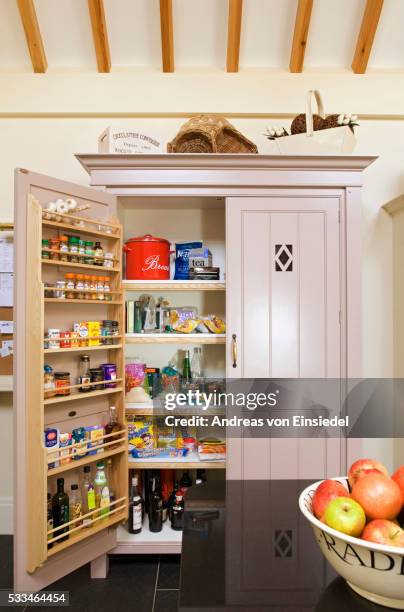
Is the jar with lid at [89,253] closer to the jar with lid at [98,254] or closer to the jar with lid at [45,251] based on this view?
the jar with lid at [98,254]

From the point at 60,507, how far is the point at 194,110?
240 cm

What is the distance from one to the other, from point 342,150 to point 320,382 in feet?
4.05

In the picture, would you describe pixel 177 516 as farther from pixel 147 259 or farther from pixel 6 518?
pixel 147 259

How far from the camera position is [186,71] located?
2596 mm

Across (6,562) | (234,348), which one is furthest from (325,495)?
(6,562)

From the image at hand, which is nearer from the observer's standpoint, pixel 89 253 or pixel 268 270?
pixel 89 253

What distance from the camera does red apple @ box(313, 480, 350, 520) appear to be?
0.79m

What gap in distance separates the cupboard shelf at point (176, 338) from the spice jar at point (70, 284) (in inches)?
18.1

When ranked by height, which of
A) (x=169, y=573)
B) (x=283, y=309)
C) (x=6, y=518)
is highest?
(x=283, y=309)

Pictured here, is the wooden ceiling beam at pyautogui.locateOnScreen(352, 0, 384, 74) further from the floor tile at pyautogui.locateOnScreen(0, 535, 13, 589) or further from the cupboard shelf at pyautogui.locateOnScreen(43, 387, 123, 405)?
the floor tile at pyautogui.locateOnScreen(0, 535, 13, 589)

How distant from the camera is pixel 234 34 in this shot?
2.37 metres

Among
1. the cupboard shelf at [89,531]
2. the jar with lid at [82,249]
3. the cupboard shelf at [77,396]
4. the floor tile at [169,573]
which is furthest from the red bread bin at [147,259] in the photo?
the floor tile at [169,573]

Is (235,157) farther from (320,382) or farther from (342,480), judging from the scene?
(342,480)

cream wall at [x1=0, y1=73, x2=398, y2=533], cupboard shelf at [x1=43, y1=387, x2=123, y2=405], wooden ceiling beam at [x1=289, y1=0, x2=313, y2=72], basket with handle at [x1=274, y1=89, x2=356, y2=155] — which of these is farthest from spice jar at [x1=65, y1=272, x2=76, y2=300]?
wooden ceiling beam at [x1=289, y1=0, x2=313, y2=72]
